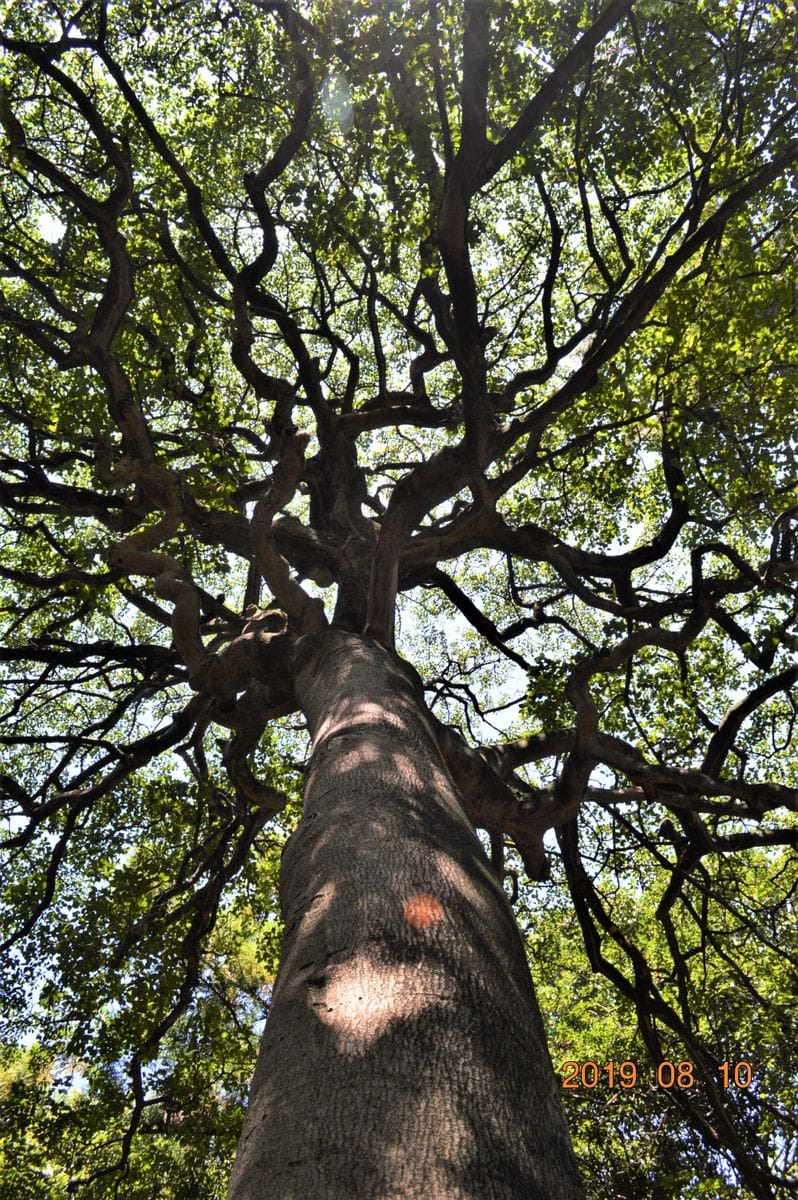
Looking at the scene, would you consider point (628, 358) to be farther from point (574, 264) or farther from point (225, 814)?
point (225, 814)

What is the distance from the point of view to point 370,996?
73.3 inches

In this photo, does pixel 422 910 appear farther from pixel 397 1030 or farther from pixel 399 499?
pixel 399 499

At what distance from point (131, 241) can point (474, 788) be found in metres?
6.42

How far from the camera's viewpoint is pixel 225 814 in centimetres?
755

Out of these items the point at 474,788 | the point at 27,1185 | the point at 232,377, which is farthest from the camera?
the point at 232,377

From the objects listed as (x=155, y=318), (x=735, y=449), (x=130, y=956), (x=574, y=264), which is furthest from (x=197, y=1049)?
(x=574, y=264)

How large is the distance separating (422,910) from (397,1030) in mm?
459
